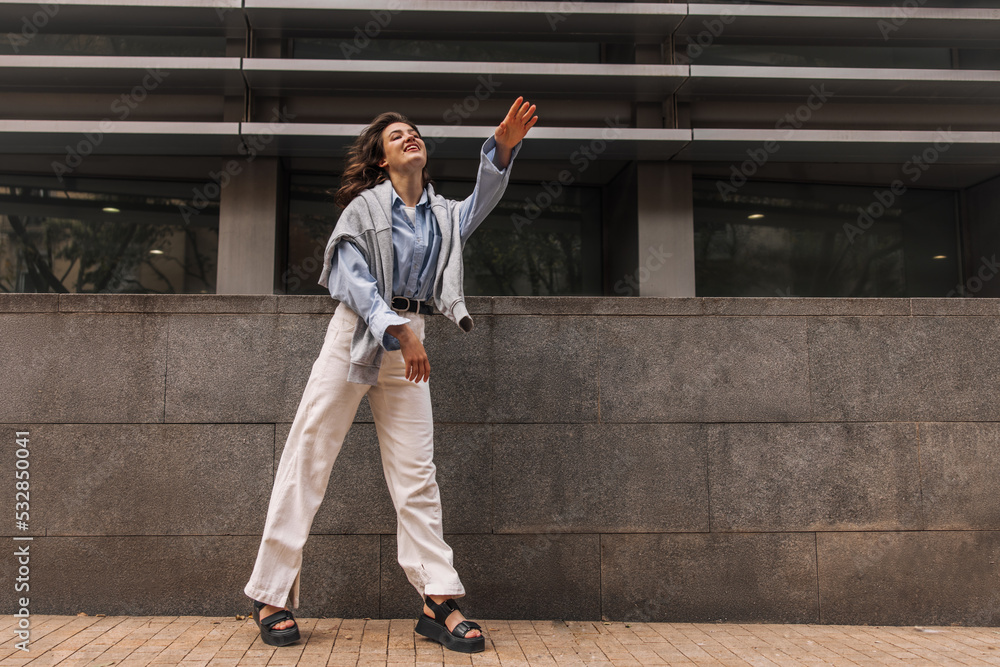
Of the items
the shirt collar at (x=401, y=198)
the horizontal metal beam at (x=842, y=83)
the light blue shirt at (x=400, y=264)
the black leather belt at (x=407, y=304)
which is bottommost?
the black leather belt at (x=407, y=304)

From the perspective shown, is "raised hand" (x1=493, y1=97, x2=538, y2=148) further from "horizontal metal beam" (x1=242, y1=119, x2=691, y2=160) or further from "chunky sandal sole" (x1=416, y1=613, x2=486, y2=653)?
"chunky sandal sole" (x1=416, y1=613, x2=486, y2=653)

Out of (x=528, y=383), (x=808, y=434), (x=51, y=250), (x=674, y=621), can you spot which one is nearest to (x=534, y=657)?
(x=674, y=621)

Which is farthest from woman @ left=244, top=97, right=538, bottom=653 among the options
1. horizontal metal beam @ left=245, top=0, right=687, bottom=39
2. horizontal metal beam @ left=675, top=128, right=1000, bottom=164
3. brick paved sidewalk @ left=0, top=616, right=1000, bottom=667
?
horizontal metal beam @ left=675, top=128, right=1000, bottom=164

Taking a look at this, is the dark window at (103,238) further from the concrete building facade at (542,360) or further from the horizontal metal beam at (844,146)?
the horizontal metal beam at (844,146)

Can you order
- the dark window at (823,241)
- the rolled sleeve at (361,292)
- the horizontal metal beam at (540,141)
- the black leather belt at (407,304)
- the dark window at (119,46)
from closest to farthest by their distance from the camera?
1. the rolled sleeve at (361,292)
2. the black leather belt at (407,304)
3. the horizontal metal beam at (540,141)
4. the dark window at (119,46)
5. the dark window at (823,241)

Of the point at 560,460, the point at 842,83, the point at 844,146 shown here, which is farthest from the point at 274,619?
the point at 842,83

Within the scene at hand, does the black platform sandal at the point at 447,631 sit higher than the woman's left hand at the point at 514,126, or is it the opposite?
the woman's left hand at the point at 514,126

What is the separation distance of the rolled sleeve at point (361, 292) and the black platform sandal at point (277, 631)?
55.8 inches

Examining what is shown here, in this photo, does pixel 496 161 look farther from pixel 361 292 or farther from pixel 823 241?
pixel 823 241

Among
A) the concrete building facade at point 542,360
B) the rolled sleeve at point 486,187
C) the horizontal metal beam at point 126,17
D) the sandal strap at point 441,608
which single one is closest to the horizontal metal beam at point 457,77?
the concrete building facade at point 542,360

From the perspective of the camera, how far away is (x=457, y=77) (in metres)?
5.32

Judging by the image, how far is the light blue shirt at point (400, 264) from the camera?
3.40m

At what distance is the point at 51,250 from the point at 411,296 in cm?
370

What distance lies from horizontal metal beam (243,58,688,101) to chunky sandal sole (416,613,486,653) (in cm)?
365
